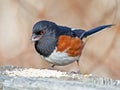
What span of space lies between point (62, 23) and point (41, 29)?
2006 millimetres

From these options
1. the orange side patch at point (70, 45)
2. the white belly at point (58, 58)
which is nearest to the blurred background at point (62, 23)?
the orange side patch at point (70, 45)

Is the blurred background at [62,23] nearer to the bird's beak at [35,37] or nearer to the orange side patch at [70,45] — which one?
the orange side patch at [70,45]

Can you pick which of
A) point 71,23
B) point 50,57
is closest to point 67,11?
point 71,23

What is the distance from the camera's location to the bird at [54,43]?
4445 mm

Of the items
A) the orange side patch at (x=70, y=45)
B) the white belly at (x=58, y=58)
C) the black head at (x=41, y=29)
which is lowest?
the white belly at (x=58, y=58)

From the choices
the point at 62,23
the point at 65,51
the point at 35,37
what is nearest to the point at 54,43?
the point at 65,51

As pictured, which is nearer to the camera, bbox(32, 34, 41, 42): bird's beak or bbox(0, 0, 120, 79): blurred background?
bbox(32, 34, 41, 42): bird's beak

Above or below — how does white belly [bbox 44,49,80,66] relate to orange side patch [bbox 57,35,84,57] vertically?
below

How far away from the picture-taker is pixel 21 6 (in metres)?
6.31

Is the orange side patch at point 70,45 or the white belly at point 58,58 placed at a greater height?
the orange side patch at point 70,45

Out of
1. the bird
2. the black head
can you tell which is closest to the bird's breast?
the bird

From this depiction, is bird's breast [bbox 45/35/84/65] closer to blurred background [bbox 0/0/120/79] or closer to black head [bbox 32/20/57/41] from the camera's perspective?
black head [bbox 32/20/57/41]

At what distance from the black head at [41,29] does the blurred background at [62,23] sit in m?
1.56

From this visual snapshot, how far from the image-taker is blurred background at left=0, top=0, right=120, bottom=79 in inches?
245
